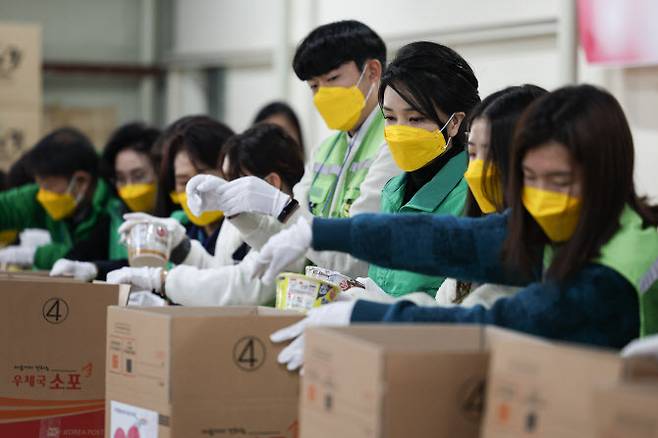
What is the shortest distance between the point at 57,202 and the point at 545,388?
10.1 feet

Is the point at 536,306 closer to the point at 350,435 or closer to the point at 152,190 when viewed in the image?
the point at 350,435

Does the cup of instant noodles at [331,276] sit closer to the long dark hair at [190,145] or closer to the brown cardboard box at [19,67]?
the long dark hair at [190,145]

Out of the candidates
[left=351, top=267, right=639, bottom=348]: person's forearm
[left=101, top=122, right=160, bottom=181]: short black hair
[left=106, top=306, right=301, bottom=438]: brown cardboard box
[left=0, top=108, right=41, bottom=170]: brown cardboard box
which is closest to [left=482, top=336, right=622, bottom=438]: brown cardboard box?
[left=351, top=267, right=639, bottom=348]: person's forearm

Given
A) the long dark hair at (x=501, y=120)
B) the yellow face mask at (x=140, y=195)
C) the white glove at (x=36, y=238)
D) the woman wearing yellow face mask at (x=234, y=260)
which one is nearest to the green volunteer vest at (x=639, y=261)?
the long dark hair at (x=501, y=120)

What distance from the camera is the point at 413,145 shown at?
2516 mm

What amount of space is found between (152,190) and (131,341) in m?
1.93

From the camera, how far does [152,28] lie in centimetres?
830

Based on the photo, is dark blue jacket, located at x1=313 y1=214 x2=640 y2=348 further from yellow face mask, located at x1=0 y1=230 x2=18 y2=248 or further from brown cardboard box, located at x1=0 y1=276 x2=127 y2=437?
yellow face mask, located at x1=0 y1=230 x2=18 y2=248

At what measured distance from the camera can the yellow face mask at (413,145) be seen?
2.51 metres

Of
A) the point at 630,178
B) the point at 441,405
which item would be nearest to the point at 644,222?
the point at 630,178

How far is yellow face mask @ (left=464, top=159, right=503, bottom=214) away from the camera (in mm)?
2133

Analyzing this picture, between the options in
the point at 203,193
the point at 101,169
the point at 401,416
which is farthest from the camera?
the point at 101,169

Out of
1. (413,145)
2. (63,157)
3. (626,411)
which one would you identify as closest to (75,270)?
(63,157)

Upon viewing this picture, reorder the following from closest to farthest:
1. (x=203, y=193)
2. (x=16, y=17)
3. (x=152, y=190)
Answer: (x=203, y=193), (x=152, y=190), (x=16, y=17)
